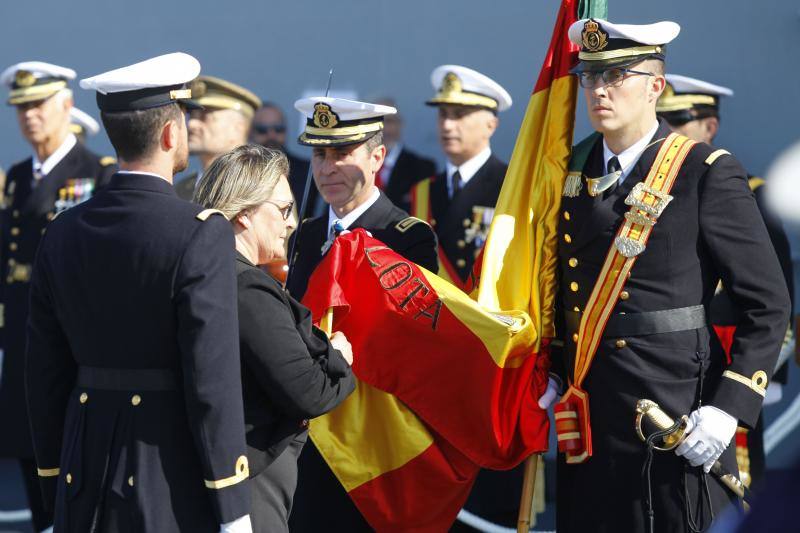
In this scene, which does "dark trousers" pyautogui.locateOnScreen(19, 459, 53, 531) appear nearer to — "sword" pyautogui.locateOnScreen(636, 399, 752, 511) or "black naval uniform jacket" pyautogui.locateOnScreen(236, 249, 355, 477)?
"black naval uniform jacket" pyautogui.locateOnScreen(236, 249, 355, 477)

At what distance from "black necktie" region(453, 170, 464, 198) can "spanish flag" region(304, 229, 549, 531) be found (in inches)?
76.9

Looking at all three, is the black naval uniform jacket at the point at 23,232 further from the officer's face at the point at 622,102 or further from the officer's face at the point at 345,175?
the officer's face at the point at 622,102

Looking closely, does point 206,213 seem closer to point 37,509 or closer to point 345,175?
point 345,175

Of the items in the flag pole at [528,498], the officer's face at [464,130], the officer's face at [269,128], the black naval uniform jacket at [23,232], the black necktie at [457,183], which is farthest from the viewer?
the officer's face at [269,128]

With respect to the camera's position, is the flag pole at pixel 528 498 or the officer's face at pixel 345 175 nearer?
the flag pole at pixel 528 498

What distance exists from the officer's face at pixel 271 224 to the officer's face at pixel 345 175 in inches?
43.5

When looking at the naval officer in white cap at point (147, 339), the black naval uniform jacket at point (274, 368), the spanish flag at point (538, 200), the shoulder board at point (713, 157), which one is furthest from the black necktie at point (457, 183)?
the naval officer in white cap at point (147, 339)

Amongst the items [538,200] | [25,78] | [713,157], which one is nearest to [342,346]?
[538,200]

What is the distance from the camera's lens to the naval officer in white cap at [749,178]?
5398 mm

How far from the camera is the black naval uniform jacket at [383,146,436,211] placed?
7.05 m

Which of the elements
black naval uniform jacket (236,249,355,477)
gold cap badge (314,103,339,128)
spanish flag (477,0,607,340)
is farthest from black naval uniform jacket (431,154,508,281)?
black naval uniform jacket (236,249,355,477)

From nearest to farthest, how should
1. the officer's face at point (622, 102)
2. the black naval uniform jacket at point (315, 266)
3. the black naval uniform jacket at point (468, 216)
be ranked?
the officer's face at point (622, 102) → the black naval uniform jacket at point (315, 266) → the black naval uniform jacket at point (468, 216)

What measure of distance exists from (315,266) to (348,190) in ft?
0.99

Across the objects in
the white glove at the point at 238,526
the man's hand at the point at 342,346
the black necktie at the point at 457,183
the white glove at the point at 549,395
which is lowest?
the black necktie at the point at 457,183
